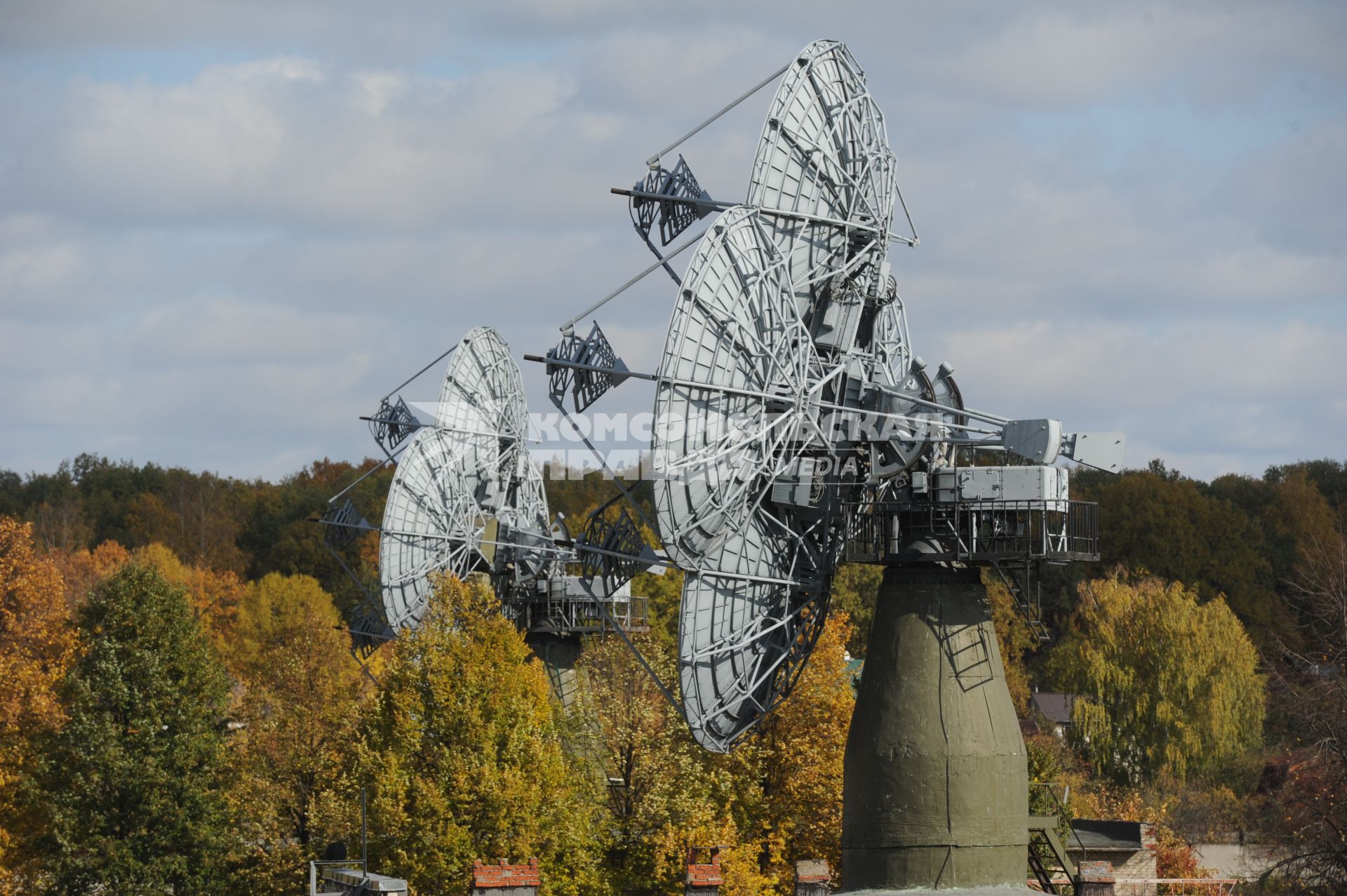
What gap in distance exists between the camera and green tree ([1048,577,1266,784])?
8662 cm

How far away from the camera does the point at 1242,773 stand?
286ft

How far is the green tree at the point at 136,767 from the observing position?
50.5 meters

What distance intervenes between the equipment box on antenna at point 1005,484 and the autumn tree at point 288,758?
71.2 ft

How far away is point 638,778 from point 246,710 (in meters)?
15.2

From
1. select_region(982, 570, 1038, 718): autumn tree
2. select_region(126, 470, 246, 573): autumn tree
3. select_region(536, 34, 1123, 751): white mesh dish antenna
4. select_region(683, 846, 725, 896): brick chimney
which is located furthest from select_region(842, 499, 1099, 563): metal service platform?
select_region(126, 470, 246, 573): autumn tree

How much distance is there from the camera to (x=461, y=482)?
196 ft

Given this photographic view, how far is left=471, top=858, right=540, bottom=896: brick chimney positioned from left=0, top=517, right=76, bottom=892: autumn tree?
2225 centimetres

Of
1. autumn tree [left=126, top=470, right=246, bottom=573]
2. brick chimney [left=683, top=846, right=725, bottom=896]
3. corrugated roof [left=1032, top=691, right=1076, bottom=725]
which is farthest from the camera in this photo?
autumn tree [left=126, top=470, right=246, bottom=573]

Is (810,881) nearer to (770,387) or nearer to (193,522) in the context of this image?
(770,387)

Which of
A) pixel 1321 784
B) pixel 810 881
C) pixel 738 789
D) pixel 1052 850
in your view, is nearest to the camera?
pixel 1052 850

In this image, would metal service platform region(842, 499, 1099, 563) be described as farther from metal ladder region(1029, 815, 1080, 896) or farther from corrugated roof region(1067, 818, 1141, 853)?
corrugated roof region(1067, 818, 1141, 853)

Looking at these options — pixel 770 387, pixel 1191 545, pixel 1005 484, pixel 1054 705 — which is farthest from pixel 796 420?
pixel 1191 545

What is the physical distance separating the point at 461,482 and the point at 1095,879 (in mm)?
28003

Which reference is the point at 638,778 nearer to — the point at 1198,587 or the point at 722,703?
the point at 722,703
